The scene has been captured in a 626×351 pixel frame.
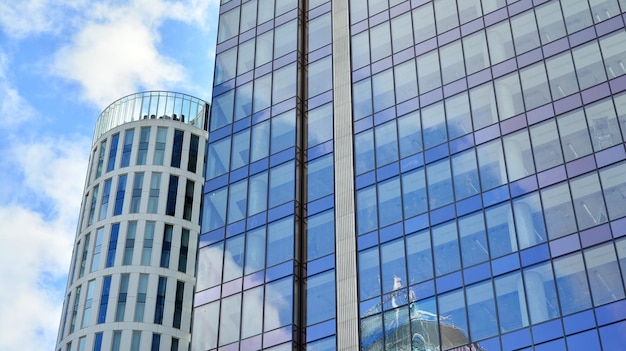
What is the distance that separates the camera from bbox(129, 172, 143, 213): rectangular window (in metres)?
81.5

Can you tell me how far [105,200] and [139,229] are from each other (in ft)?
16.0

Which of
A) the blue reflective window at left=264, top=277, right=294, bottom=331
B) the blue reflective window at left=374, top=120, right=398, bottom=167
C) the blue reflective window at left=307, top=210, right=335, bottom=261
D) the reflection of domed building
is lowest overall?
the reflection of domed building

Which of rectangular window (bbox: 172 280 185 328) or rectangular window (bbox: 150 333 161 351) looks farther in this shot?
rectangular window (bbox: 172 280 185 328)

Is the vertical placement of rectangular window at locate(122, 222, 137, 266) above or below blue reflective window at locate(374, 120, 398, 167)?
above

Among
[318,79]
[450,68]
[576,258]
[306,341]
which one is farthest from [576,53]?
[306,341]

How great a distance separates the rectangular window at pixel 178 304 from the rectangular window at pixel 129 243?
14.7 feet

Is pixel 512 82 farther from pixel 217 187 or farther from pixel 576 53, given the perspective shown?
pixel 217 187

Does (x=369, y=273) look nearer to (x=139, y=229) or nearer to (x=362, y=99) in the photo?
(x=362, y=99)

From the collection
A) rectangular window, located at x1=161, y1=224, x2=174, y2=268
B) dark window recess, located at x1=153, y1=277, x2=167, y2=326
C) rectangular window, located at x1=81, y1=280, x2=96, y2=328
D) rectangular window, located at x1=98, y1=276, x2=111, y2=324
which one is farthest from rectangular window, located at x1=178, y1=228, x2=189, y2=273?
rectangular window, located at x1=81, y1=280, x2=96, y2=328

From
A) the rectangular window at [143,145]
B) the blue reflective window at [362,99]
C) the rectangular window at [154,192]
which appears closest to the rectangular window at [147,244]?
the rectangular window at [154,192]

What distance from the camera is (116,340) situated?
75125 mm

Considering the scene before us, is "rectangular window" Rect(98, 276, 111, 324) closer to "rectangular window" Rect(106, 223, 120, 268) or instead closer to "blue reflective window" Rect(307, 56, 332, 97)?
"rectangular window" Rect(106, 223, 120, 268)

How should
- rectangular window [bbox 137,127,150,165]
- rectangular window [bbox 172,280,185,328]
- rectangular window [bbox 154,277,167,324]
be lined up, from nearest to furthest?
1. rectangular window [bbox 154,277,167,324]
2. rectangular window [bbox 172,280,185,328]
3. rectangular window [bbox 137,127,150,165]

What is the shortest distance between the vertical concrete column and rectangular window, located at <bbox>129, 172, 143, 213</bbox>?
28.8 m
